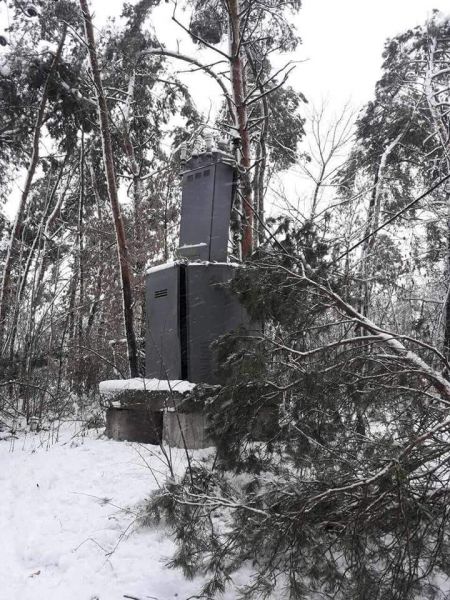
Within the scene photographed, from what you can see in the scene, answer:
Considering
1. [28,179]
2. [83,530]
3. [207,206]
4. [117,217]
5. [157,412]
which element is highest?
[28,179]

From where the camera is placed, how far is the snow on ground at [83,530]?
243cm

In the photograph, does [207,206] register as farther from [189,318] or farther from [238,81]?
[238,81]

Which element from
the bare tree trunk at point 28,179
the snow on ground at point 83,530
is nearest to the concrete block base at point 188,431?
the snow on ground at point 83,530

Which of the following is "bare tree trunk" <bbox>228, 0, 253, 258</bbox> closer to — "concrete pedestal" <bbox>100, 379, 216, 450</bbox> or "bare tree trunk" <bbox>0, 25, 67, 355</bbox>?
"concrete pedestal" <bbox>100, 379, 216, 450</bbox>

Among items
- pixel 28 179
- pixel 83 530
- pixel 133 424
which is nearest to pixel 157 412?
pixel 133 424

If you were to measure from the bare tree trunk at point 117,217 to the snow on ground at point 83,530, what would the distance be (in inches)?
85.2

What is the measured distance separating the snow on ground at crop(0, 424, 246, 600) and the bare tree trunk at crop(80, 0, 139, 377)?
2164 mm

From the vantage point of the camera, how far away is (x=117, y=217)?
7.34 metres

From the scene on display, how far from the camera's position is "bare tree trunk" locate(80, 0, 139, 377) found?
6781 millimetres

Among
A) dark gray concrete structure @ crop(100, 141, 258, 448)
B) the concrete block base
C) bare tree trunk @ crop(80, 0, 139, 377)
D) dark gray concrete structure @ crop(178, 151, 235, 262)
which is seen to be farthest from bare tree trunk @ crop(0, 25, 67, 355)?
the concrete block base

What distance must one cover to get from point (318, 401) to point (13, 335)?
6.06 m

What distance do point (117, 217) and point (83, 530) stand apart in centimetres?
522

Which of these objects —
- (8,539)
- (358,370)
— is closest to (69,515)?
(8,539)

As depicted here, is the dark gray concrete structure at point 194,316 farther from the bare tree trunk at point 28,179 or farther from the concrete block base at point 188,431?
the bare tree trunk at point 28,179
